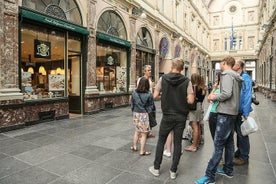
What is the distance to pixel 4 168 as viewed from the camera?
3662mm

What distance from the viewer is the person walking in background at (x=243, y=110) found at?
3.52 meters

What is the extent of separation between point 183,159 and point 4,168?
3235mm

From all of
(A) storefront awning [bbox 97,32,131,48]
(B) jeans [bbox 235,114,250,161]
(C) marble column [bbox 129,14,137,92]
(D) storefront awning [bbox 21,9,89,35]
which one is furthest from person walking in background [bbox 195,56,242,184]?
(C) marble column [bbox 129,14,137,92]

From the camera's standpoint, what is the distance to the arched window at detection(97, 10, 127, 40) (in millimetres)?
10164

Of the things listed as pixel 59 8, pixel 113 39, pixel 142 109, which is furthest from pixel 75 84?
pixel 142 109

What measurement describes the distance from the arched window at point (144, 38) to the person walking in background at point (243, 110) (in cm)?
984

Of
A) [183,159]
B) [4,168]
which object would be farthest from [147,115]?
[4,168]

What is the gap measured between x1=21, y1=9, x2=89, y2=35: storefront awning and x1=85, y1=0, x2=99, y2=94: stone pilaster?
1.67 feet

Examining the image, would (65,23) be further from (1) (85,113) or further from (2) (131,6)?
(2) (131,6)

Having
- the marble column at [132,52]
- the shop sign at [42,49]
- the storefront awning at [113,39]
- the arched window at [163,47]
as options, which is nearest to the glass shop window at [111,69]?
the marble column at [132,52]

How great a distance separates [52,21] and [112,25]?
4.13m

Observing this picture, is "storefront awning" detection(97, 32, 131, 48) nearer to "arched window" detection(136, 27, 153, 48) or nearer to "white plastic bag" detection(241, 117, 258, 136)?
"arched window" detection(136, 27, 153, 48)

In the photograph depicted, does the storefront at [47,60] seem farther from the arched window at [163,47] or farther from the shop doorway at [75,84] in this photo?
the arched window at [163,47]

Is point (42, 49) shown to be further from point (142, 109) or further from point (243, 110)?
point (243, 110)
